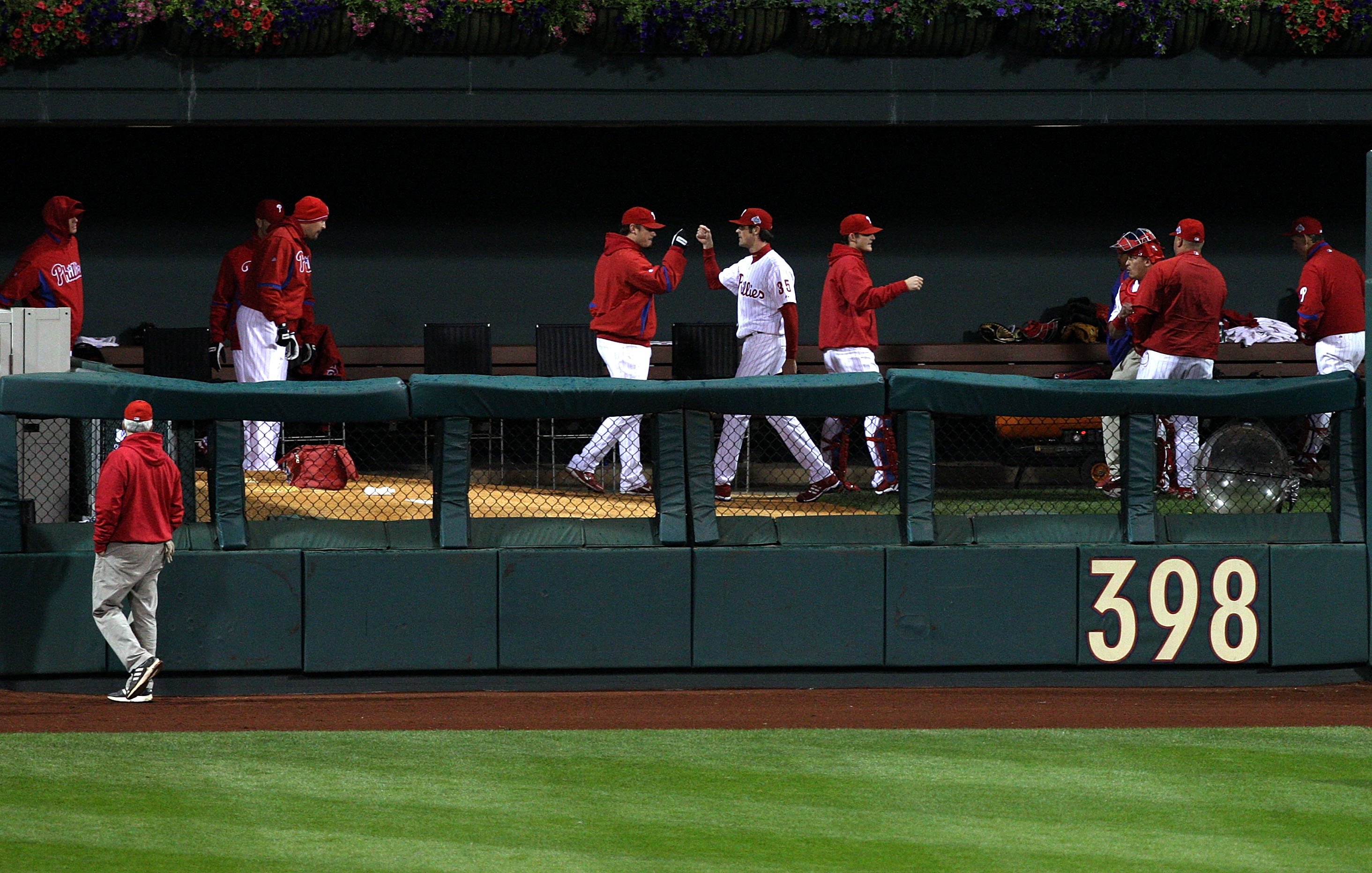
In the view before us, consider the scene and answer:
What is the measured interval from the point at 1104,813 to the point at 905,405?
10.6ft

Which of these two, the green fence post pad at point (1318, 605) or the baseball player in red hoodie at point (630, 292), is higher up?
the baseball player in red hoodie at point (630, 292)

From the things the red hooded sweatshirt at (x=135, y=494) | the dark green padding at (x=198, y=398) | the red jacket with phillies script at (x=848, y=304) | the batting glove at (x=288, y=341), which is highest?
the red jacket with phillies script at (x=848, y=304)

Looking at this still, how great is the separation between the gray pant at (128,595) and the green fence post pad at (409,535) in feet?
3.71

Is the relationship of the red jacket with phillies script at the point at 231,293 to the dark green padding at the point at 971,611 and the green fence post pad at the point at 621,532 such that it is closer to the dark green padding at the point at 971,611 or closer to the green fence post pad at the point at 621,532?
the green fence post pad at the point at 621,532

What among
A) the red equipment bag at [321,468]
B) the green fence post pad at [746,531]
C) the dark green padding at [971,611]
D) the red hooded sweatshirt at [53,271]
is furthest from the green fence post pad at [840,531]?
the red hooded sweatshirt at [53,271]

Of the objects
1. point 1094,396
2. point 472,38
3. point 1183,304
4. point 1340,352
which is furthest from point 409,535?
point 1340,352

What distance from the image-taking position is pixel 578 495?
9.22 metres

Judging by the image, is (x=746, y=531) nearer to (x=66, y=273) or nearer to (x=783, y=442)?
(x=783, y=442)

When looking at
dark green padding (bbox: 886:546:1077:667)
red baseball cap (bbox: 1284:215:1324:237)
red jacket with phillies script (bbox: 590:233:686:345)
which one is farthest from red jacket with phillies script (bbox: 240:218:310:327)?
red baseball cap (bbox: 1284:215:1324:237)

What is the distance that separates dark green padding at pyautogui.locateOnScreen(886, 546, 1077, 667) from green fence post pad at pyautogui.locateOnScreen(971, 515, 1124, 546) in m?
0.14

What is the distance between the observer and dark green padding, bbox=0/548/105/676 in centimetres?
860

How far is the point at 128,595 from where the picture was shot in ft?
27.6

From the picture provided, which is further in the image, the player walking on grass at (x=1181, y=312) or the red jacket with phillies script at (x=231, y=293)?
the red jacket with phillies script at (x=231, y=293)

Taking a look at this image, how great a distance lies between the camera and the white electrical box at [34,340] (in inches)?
376
